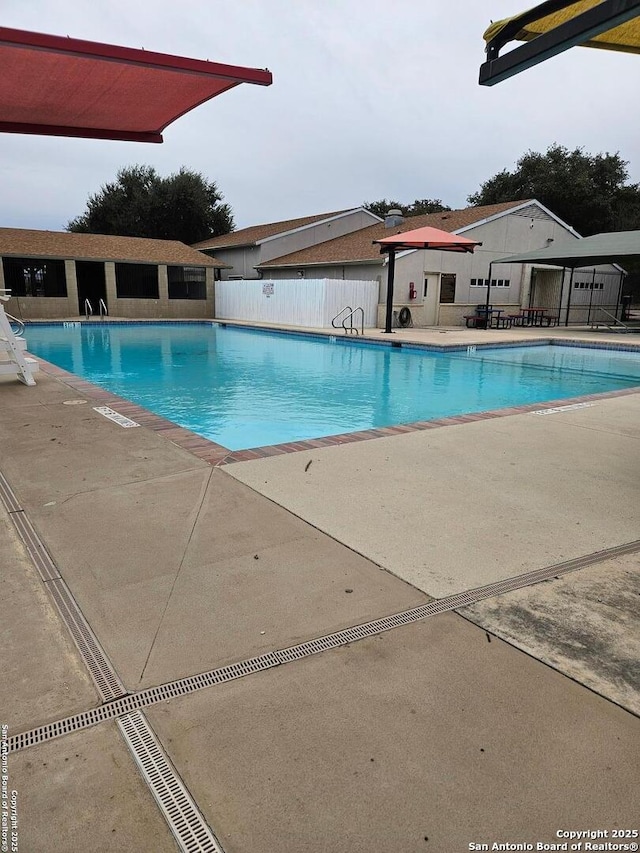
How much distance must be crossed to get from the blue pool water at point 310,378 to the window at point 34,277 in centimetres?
555

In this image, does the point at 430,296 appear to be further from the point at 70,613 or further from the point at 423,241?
the point at 70,613

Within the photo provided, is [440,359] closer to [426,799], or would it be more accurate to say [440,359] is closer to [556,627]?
[556,627]

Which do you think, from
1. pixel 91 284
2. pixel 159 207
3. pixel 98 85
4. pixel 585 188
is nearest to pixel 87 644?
pixel 98 85

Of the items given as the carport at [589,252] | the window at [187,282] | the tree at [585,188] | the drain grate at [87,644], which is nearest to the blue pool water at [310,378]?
the drain grate at [87,644]

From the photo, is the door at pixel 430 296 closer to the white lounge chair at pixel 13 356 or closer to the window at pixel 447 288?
the window at pixel 447 288

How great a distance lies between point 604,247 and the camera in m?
18.3

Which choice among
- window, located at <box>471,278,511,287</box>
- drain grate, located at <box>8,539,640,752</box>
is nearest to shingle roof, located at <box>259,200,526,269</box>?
window, located at <box>471,278,511,287</box>

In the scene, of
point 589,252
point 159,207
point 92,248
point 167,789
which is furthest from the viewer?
point 159,207

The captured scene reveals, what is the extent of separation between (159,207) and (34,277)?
16.5 meters

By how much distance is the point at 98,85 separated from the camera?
398 centimetres

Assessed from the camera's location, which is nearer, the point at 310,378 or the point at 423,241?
the point at 310,378

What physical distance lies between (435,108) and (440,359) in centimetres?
992

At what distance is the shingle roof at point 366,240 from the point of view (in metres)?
21.8

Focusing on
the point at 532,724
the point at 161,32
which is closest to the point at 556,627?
the point at 532,724
